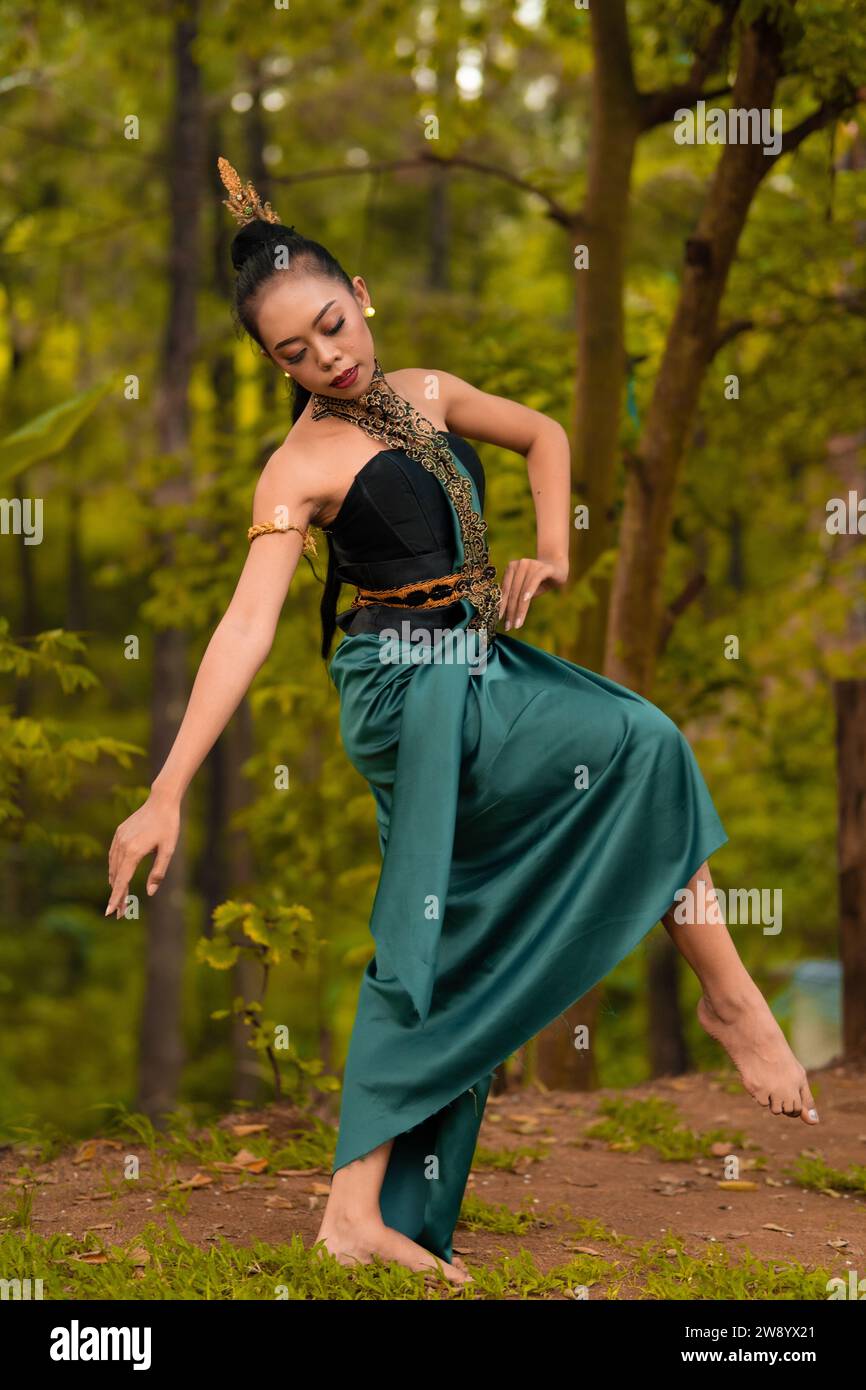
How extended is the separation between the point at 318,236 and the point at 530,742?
11.3 meters

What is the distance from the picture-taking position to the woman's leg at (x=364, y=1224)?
3053mm

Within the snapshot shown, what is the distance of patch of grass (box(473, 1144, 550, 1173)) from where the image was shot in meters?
4.23

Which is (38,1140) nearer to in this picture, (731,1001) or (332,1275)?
(332,1275)

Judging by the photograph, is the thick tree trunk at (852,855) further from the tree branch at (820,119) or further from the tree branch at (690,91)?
the tree branch at (690,91)

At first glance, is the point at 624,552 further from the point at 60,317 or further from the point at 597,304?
the point at 60,317

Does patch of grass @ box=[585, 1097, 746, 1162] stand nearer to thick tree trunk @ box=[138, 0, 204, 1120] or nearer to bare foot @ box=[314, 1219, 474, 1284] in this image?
bare foot @ box=[314, 1219, 474, 1284]

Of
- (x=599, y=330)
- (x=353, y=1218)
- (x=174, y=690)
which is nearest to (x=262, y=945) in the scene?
(x=353, y=1218)

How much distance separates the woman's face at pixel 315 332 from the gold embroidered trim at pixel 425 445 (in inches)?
2.0

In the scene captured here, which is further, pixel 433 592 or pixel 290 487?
pixel 433 592

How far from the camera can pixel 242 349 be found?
1320cm

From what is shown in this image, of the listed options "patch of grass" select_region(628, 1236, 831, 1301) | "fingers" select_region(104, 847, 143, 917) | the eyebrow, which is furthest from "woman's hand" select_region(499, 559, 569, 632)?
"patch of grass" select_region(628, 1236, 831, 1301)

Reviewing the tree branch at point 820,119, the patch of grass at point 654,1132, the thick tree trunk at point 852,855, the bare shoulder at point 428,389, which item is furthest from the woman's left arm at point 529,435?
the thick tree trunk at point 852,855

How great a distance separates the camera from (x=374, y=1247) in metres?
3.06

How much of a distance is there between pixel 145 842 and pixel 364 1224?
1.00m
